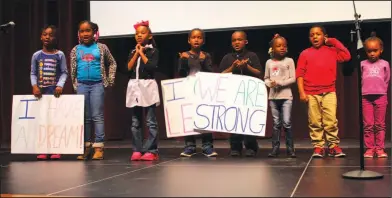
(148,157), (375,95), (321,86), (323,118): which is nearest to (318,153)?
(323,118)

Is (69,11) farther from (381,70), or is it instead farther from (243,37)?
(381,70)

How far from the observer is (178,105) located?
3.68 m

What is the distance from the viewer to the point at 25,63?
5977mm

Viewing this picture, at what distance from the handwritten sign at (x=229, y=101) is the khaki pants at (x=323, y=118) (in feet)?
1.20

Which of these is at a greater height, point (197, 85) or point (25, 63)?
point (25, 63)

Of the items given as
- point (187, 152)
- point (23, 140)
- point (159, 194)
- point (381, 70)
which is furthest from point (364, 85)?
point (23, 140)

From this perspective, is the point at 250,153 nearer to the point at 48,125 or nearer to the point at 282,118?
the point at 282,118

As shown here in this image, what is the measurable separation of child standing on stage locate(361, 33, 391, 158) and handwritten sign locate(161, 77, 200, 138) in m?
1.34

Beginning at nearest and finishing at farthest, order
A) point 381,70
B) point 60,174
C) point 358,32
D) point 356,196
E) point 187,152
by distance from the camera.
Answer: point 356,196 → point 358,32 → point 60,174 → point 381,70 → point 187,152

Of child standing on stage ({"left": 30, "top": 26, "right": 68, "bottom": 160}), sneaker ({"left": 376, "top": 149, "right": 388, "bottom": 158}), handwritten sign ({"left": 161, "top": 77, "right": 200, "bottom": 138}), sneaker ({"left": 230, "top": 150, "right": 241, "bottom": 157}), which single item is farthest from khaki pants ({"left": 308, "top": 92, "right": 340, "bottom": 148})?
child standing on stage ({"left": 30, "top": 26, "right": 68, "bottom": 160})

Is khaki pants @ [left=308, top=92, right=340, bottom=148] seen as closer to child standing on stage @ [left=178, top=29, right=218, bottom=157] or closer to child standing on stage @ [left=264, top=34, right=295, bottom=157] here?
child standing on stage @ [left=264, top=34, right=295, bottom=157]

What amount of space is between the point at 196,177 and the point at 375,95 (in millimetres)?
1740

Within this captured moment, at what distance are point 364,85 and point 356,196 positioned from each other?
1.80 metres

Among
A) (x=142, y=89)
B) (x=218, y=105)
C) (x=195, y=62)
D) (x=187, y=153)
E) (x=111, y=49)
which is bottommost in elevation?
(x=187, y=153)
